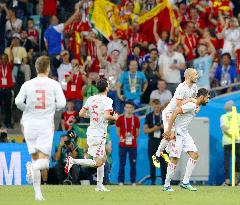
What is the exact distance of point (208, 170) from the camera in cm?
2792

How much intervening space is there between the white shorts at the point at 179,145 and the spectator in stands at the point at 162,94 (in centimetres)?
751

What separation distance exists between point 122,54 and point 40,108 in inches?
522

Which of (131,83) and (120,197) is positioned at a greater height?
(131,83)

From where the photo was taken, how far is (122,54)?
29.5 meters

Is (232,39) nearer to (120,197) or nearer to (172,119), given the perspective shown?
(172,119)

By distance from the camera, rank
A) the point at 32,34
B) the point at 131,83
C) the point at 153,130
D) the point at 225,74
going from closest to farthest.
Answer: the point at 153,130 → the point at 131,83 → the point at 225,74 → the point at 32,34

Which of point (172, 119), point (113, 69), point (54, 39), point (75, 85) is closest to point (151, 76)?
point (113, 69)

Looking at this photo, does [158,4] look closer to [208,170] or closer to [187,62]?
[187,62]

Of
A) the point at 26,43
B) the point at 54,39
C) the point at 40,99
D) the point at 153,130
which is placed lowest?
the point at 153,130

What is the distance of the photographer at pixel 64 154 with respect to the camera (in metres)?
26.1

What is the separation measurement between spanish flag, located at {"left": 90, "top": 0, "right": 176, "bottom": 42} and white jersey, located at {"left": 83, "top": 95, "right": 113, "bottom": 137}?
10454 millimetres

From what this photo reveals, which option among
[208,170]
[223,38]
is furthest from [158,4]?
[208,170]

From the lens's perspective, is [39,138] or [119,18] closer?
[39,138]

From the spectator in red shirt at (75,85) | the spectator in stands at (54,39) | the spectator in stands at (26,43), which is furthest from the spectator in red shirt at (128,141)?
the spectator in stands at (26,43)
